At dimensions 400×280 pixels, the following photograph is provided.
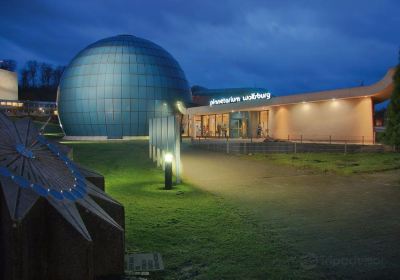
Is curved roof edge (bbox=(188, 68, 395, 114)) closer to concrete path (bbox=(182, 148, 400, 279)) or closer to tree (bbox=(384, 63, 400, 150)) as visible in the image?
tree (bbox=(384, 63, 400, 150))

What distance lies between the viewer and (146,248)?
235 inches

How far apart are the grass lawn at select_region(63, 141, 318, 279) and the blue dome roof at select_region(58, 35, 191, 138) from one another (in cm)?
3513

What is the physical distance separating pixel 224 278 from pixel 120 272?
1.28 m

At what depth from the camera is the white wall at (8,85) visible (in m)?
→ 71.3

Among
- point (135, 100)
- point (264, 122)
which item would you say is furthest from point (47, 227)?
point (135, 100)

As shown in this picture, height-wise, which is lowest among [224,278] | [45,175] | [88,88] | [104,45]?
[224,278]

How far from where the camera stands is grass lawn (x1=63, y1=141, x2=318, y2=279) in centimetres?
497

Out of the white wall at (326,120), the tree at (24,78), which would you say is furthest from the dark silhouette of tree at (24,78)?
the white wall at (326,120)

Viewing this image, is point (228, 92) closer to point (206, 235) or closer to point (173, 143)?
point (173, 143)

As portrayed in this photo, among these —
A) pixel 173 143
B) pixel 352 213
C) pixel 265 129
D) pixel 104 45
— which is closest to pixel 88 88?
pixel 104 45

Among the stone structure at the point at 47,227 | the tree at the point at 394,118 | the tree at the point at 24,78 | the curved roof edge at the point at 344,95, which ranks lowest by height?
the stone structure at the point at 47,227

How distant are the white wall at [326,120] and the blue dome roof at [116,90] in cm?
1520

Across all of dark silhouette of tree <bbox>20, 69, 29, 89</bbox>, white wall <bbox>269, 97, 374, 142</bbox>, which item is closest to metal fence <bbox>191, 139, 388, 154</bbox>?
white wall <bbox>269, 97, 374, 142</bbox>

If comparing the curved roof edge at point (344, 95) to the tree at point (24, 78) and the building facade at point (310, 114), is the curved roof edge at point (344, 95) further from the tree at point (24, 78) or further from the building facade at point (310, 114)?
the tree at point (24, 78)
